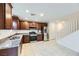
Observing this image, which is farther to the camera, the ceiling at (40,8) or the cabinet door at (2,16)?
the ceiling at (40,8)

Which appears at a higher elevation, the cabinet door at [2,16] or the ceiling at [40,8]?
the ceiling at [40,8]

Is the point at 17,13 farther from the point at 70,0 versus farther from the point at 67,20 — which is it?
the point at 70,0

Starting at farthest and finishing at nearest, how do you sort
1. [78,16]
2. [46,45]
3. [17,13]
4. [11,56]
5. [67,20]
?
[46,45]
[17,13]
[67,20]
[78,16]
[11,56]

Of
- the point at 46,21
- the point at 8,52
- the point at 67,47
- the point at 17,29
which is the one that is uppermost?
the point at 46,21

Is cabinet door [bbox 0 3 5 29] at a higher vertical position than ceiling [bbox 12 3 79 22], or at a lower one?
lower

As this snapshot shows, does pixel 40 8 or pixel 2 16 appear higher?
pixel 40 8

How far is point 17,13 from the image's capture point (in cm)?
402

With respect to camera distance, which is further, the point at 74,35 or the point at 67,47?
the point at 67,47

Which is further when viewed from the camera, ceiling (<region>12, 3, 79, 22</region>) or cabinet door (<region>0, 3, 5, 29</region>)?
→ ceiling (<region>12, 3, 79, 22</region>)

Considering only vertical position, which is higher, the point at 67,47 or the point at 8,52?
the point at 8,52

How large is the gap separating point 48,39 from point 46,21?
32.3 inches

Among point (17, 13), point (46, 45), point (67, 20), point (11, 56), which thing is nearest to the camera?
point (11, 56)

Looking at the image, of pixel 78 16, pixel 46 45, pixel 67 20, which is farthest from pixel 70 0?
pixel 46 45

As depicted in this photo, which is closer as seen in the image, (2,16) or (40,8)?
(2,16)
